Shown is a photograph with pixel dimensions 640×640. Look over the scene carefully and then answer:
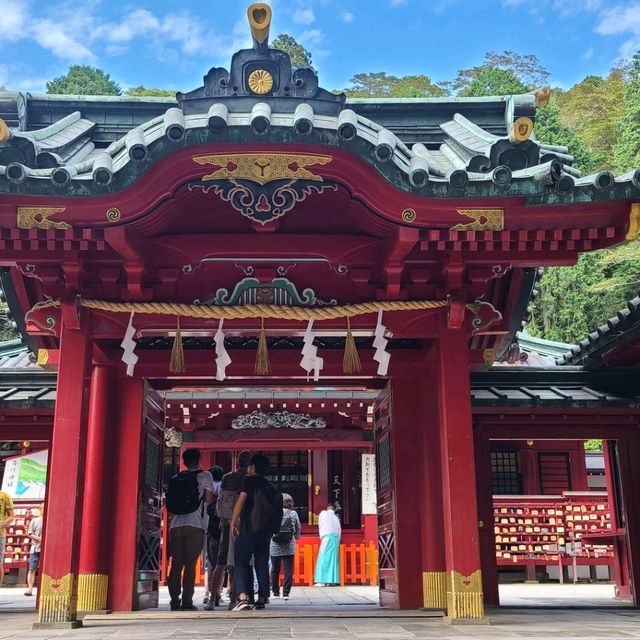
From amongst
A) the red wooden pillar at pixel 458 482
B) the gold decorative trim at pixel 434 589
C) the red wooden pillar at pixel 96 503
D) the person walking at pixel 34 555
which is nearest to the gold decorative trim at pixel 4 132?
the red wooden pillar at pixel 96 503

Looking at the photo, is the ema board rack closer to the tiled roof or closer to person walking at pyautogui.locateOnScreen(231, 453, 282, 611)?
the tiled roof

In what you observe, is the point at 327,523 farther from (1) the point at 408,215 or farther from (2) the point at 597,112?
(2) the point at 597,112

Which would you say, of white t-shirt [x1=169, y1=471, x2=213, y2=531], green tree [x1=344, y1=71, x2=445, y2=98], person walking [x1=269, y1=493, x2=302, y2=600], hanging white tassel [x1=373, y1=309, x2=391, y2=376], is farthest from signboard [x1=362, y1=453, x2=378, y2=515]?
green tree [x1=344, y1=71, x2=445, y2=98]

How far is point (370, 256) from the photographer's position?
316 inches

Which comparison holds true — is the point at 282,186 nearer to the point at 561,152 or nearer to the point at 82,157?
the point at 82,157

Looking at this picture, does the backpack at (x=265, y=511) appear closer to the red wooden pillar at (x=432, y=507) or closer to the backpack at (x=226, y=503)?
the backpack at (x=226, y=503)

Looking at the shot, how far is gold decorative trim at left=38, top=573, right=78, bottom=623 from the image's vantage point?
280 inches

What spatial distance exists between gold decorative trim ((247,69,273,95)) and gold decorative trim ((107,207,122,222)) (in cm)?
170

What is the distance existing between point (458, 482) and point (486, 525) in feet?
12.2

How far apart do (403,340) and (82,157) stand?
169 inches

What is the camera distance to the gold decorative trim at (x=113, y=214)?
7.01 metres

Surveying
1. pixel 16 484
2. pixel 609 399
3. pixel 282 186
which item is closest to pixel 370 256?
pixel 282 186

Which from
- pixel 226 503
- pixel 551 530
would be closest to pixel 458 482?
pixel 226 503

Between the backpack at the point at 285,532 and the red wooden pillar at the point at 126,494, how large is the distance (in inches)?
177
